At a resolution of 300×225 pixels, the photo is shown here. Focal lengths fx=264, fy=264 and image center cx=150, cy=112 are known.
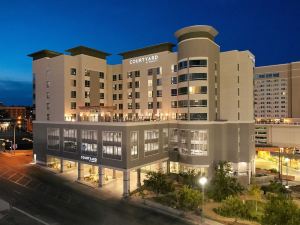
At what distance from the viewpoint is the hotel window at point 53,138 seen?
67.8m

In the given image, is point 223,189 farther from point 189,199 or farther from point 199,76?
point 199,76

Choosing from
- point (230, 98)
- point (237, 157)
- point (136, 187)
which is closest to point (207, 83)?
point (230, 98)

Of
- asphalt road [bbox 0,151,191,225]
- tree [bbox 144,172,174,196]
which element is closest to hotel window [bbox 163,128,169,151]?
tree [bbox 144,172,174,196]

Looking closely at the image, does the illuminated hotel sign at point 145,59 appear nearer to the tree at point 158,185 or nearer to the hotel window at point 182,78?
the hotel window at point 182,78

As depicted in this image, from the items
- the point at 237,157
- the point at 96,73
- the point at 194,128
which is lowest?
the point at 237,157

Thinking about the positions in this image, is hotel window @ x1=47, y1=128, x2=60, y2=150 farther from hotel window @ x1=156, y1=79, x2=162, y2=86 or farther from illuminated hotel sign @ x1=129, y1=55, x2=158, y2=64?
hotel window @ x1=156, y1=79, x2=162, y2=86

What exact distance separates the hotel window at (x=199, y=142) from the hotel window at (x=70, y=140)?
2737 cm

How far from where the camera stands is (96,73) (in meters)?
79.7

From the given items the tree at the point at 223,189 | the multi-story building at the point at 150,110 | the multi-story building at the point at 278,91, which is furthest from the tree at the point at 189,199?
the multi-story building at the point at 278,91

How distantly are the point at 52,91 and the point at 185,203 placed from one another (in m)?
51.0

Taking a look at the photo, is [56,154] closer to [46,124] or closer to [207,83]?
[46,124]

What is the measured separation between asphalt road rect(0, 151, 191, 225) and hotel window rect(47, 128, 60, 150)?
366 inches

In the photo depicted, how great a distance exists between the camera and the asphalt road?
39.2 metres

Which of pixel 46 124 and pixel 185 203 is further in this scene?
pixel 46 124
